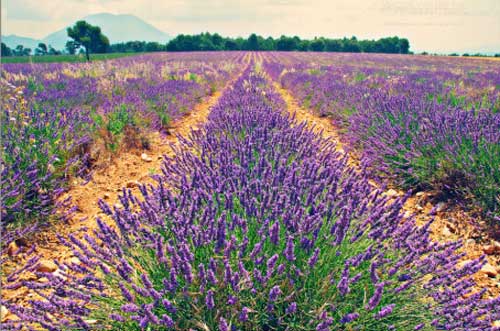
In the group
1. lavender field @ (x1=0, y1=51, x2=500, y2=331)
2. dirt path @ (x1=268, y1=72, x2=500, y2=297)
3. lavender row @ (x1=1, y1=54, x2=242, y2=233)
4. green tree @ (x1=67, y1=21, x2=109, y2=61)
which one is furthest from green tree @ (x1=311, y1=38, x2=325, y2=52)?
dirt path @ (x1=268, y1=72, x2=500, y2=297)

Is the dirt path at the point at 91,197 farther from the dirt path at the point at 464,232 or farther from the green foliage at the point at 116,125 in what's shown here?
the dirt path at the point at 464,232

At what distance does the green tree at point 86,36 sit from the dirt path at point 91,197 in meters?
31.7

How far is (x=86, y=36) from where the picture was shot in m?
37.7

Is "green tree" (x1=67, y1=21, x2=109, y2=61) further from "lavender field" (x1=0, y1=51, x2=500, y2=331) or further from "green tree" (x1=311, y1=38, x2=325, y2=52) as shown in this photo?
"green tree" (x1=311, y1=38, x2=325, y2=52)

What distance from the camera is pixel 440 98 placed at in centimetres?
604

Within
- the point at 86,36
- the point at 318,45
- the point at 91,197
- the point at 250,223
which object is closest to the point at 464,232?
the point at 250,223

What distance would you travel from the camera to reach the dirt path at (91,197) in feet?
7.65

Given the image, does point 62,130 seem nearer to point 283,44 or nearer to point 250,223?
point 250,223

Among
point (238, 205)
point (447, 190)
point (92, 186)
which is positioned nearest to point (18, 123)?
point (92, 186)

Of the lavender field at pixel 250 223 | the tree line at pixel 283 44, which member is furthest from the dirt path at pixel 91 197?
the tree line at pixel 283 44

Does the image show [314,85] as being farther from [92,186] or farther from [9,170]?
[9,170]

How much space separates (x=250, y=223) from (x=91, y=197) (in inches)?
95.4

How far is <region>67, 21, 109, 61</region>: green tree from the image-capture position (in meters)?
34.6

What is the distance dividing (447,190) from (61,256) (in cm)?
367
